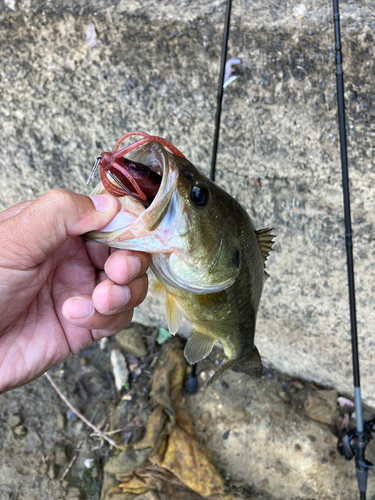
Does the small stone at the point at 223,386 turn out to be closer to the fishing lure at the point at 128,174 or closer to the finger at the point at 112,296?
the finger at the point at 112,296

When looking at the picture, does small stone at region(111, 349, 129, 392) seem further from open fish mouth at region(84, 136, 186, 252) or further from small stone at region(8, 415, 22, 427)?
open fish mouth at region(84, 136, 186, 252)

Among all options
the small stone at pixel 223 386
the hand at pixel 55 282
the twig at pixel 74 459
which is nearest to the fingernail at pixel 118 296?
the hand at pixel 55 282

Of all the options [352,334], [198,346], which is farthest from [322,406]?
[198,346]

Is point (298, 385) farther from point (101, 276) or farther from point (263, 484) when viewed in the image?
point (101, 276)

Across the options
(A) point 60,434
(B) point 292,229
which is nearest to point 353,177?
(B) point 292,229

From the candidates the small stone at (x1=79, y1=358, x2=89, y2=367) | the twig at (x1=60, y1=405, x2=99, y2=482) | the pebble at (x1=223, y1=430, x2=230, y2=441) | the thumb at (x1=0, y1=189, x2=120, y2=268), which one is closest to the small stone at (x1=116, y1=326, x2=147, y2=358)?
the small stone at (x1=79, y1=358, x2=89, y2=367)

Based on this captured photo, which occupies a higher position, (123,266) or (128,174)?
(128,174)

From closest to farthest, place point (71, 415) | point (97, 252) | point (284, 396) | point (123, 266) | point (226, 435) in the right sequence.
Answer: point (123, 266) < point (97, 252) < point (226, 435) < point (284, 396) < point (71, 415)
